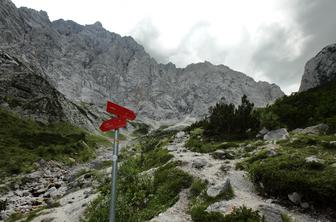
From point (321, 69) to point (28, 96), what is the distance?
105654mm

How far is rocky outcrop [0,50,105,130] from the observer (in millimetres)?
86606

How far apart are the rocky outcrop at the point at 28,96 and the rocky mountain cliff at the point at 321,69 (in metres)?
94.0

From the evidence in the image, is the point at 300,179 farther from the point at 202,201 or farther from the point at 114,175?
the point at 114,175

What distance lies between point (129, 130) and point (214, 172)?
539 ft

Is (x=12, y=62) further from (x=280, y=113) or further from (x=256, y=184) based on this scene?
(x=256, y=184)

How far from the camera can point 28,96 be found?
95.5m

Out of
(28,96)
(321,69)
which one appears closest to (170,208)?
(321,69)

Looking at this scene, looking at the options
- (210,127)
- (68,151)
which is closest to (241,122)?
(210,127)

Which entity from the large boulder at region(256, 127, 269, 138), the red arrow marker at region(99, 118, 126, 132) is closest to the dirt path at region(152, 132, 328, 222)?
the red arrow marker at region(99, 118, 126, 132)

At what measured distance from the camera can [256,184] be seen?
44.4 feet

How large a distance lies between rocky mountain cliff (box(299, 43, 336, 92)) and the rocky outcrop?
309ft

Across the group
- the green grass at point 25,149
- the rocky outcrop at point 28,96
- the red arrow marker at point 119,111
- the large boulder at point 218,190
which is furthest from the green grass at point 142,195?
the rocky outcrop at point 28,96

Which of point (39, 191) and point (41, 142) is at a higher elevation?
point (41, 142)

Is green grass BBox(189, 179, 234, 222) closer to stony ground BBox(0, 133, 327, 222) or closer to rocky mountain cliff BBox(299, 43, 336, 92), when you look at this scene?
stony ground BBox(0, 133, 327, 222)
